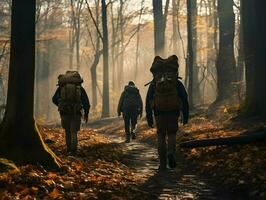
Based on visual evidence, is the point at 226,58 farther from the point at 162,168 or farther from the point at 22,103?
the point at 22,103

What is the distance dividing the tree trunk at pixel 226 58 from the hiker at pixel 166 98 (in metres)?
13.3

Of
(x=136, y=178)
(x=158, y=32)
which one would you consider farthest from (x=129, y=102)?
(x=158, y=32)

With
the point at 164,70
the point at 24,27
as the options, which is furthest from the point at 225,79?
the point at 24,27

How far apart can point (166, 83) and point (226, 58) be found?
45.4 feet

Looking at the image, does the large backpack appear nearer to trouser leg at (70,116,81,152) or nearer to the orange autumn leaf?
trouser leg at (70,116,81,152)

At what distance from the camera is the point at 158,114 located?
8.45 m

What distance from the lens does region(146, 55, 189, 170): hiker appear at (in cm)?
823

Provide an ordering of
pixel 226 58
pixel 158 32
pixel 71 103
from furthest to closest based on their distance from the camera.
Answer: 1. pixel 158 32
2. pixel 226 58
3. pixel 71 103

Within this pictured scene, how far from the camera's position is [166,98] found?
8.26 m

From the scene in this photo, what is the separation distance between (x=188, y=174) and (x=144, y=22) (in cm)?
4263

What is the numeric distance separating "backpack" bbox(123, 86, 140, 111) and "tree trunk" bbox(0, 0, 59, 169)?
684cm

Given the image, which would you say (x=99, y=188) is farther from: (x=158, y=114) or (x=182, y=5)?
(x=182, y=5)

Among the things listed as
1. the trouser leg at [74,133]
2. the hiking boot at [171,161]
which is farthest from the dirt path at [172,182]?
the trouser leg at [74,133]

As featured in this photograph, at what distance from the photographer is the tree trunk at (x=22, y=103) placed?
288 inches
